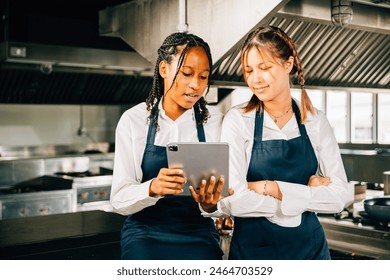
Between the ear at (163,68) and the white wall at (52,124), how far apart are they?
161 inches

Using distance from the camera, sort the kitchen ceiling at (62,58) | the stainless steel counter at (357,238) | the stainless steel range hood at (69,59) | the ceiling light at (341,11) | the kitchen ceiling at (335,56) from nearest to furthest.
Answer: the ceiling light at (341,11) < the stainless steel counter at (357,238) < the kitchen ceiling at (335,56) < the stainless steel range hood at (69,59) < the kitchen ceiling at (62,58)

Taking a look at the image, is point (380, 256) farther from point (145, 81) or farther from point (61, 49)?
point (145, 81)

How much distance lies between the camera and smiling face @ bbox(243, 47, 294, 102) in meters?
1.37

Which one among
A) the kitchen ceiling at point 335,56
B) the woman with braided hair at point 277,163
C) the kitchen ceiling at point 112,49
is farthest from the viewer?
the kitchen ceiling at point 112,49

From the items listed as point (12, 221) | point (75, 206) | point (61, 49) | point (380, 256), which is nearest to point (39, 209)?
point (75, 206)

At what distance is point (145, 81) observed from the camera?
5328 millimetres

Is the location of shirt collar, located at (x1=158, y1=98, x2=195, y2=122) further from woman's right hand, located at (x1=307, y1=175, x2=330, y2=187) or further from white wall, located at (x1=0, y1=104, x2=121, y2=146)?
white wall, located at (x1=0, y1=104, x2=121, y2=146)

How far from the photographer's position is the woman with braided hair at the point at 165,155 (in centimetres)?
139

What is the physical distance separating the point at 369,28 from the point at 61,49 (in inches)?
95.5

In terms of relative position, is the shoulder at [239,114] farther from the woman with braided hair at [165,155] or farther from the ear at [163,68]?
the ear at [163,68]

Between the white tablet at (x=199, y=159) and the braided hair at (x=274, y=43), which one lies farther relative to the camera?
the braided hair at (x=274, y=43)

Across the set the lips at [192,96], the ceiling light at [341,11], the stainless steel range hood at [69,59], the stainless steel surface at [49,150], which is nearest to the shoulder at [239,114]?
the lips at [192,96]

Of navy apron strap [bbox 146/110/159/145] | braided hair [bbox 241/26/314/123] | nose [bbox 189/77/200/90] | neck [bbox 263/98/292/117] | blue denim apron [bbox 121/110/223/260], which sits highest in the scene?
braided hair [bbox 241/26/314/123]

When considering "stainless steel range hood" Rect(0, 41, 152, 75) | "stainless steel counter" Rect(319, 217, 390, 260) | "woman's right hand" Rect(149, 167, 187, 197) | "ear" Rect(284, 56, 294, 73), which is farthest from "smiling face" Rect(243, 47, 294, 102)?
"stainless steel range hood" Rect(0, 41, 152, 75)
